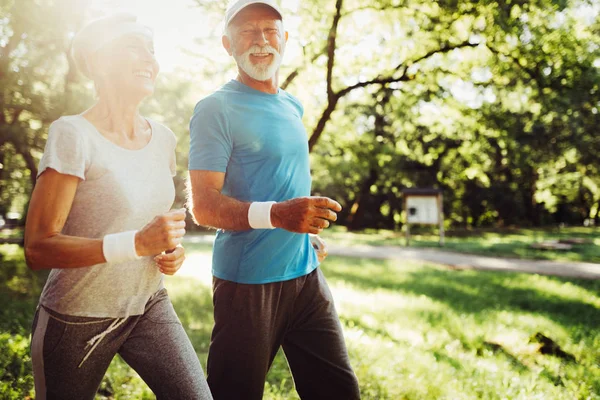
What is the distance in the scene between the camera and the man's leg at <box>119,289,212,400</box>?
1.99 m

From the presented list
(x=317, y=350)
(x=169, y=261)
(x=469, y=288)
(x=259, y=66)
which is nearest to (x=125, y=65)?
(x=259, y=66)

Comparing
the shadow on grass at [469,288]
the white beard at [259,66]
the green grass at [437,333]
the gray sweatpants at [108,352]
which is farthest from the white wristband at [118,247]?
the shadow on grass at [469,288]

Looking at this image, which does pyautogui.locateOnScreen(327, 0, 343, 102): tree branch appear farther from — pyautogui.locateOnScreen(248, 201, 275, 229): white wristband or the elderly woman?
pyautogui.locateOnScreen(248, 201, 275, 229): white wristband

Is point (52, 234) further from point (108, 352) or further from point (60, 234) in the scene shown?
point (108, 352)

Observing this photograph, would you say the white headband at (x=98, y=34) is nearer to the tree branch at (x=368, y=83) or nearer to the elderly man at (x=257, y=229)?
the elderly man at (x=257, y=229)

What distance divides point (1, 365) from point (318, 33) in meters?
6.52

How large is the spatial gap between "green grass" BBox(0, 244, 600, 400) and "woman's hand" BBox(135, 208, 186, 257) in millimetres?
2907

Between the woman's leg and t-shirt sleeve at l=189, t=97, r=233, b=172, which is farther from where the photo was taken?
t-shirt sleeve at l=189, t=97, r=233, b=172

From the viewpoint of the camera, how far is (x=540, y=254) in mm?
15258

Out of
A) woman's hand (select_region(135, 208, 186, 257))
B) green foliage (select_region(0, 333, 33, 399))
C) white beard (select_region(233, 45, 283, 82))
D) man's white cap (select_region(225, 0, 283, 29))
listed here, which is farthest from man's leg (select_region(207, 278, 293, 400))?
green foliage (select_region(0, 333, 33, 399))

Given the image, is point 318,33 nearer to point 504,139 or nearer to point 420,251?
point 504,139

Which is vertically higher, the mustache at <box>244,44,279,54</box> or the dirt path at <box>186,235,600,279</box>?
the mustache at <box>244,44,279,54</box>

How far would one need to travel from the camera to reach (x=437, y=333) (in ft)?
21.6

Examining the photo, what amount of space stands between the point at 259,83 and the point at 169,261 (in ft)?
3.29
